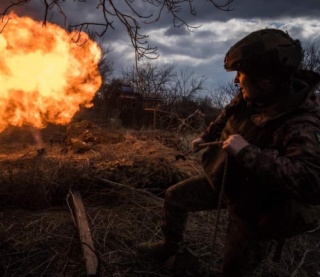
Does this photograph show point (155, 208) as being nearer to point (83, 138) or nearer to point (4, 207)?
point (4, 207)

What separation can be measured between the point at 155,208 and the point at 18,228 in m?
2.01

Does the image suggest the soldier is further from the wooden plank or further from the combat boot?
the wooden plank

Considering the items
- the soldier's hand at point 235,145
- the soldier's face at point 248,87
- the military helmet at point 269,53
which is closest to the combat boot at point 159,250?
the soldier's hand at point 235,145

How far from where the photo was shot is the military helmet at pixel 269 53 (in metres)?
1.89

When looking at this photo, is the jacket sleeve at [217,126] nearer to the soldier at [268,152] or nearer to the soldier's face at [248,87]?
the soldier at [268,152]

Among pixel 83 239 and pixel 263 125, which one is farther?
pixel 83 239

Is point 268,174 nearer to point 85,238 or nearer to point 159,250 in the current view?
point 159,250

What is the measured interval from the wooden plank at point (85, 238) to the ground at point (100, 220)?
11 centimetres

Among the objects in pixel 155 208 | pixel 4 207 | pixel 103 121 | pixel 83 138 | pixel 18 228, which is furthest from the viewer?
pixel 103 121

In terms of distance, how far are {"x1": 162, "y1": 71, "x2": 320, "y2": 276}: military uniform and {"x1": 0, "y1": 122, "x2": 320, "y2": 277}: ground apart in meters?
0.95

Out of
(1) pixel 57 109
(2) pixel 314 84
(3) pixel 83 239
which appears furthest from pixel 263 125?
(1) pixel 57 109

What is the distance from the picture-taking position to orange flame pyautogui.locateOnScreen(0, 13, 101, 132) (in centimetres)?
764

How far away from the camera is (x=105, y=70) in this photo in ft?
104

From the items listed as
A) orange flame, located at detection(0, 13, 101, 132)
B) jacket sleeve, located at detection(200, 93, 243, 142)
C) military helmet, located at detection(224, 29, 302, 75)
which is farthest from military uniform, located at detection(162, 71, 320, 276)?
orange flame, located at detection(0, 13, 101, 132)
